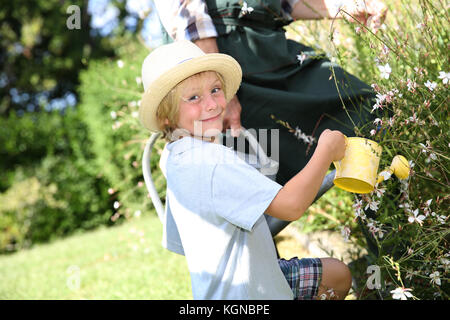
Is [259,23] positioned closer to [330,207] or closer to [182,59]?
[182,59]

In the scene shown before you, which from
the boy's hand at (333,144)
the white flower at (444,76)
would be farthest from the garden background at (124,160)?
the boy's hand at (333,144)

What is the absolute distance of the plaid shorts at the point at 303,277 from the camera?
1885 millimetres

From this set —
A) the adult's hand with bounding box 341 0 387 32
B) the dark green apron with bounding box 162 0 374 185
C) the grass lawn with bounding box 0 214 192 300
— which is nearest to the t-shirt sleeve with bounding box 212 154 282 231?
the dark green apron with bounding box 162 0 374 185

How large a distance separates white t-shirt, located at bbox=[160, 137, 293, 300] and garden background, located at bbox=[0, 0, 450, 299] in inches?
15.2

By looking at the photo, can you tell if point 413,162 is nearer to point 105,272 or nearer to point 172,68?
point 172,68

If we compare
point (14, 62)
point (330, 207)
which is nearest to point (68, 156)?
→ point (330, 207)

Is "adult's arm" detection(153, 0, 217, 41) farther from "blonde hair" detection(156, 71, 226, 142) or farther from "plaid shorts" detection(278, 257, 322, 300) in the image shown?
"plaid shorts" detection(278, 257, 322, 300)

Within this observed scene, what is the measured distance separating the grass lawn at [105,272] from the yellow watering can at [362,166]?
1700 mm

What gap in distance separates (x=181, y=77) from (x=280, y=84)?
0.61m

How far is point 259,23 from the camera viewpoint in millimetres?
2150

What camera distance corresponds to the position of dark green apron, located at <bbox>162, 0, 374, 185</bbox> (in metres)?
2.06

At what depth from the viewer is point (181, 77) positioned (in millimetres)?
1685

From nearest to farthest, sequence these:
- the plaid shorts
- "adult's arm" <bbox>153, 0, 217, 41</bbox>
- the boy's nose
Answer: the boy's nose, the plaid shorts, "adult's arm" <bbox>153, 0, 217, 41</bbox>

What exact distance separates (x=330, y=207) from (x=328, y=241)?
0.32 m
